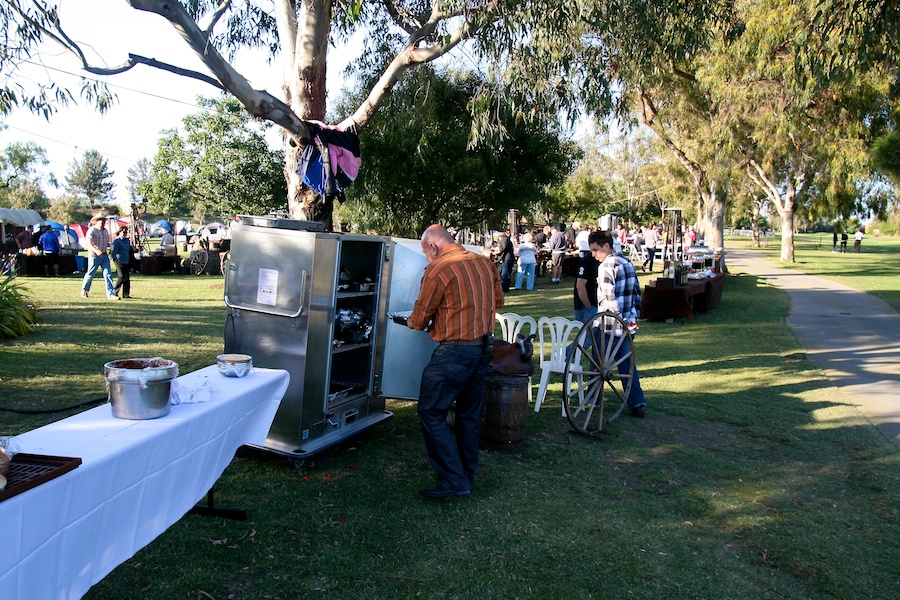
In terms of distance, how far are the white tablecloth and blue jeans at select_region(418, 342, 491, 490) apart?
1.43 meters

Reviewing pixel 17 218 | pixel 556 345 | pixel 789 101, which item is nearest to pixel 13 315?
pixel 556 345

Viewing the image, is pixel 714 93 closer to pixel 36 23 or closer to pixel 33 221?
pixel 36 23

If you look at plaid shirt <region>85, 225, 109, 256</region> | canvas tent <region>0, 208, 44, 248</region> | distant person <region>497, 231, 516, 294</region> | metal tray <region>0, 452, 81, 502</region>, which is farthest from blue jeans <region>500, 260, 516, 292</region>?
canvas tent <region>0, 208, 44, 248</region>

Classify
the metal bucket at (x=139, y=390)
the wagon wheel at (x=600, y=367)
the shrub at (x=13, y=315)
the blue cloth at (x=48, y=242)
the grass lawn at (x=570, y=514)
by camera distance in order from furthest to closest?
the blue cloth at (x=48, y=242), the shrub at (x=13, y=315), the wagon wheel at (x=600, y=367), the grass lawn at (x=570, y=514), the metal bucket at (x=139, y=390)

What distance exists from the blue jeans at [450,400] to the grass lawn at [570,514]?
25cm

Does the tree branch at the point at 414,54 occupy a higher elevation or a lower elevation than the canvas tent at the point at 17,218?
higher

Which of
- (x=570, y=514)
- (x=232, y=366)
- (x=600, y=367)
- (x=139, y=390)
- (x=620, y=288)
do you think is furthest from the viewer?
(x=620, y=288)

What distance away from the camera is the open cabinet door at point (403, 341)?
618 cm

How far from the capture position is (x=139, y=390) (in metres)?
3.14

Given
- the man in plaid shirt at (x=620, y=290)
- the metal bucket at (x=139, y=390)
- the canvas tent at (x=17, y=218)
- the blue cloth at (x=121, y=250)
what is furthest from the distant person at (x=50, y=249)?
the metal bucket at (x=139, y=390)

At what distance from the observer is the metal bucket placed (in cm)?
313

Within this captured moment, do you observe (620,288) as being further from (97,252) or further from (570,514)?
(97,252)

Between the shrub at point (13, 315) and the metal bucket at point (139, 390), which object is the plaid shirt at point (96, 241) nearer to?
the shrub at point (13, 315)

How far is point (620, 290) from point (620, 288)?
0.02 meters
